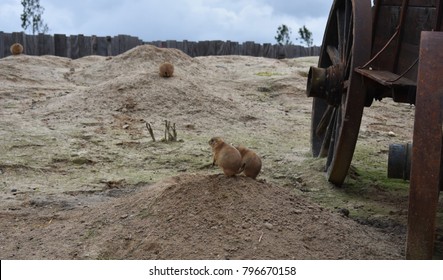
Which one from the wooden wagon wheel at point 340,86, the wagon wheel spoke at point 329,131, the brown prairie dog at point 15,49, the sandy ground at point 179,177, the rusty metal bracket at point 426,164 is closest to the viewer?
the rusty metal bracket at point 426,164

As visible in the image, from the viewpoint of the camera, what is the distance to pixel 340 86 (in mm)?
5355

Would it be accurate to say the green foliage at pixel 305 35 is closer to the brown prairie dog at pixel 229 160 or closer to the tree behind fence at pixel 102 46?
the tree behind fence at pixel 102 46

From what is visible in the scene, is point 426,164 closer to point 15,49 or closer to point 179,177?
point 179,177

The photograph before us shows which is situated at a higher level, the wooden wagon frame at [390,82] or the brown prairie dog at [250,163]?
the wooden wagon frame at [390,82]

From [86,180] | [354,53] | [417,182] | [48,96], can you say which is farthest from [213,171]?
[48,96]

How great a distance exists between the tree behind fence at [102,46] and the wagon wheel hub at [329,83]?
1523cm

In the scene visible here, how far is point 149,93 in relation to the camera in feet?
32.6

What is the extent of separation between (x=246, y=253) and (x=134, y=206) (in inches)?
43.6

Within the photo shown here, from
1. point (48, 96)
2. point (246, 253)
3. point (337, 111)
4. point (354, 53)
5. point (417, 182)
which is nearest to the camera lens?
point (417, 182)

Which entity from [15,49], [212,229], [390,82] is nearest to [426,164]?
[390,82]

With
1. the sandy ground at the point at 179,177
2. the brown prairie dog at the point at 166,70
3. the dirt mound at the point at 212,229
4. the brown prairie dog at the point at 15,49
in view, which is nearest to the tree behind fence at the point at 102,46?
the brown prairie dog at the point at 15,49

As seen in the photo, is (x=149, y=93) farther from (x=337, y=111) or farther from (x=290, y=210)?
(x=290, y=210)

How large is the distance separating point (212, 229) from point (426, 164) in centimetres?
125

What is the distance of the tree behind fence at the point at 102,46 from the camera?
1939 cm
